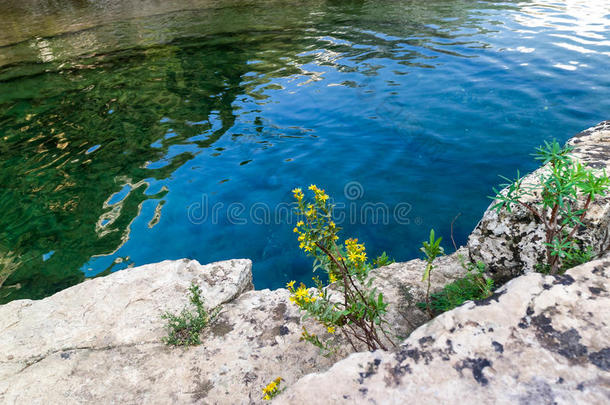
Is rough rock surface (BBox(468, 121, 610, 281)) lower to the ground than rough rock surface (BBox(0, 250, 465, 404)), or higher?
higher

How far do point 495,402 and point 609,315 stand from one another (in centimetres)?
Result: 83

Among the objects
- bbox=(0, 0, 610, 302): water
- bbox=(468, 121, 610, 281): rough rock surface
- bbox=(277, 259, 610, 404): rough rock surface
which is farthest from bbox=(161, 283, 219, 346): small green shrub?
bbox=(468, 121, 610, 281): rough rock surface

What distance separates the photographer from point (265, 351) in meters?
3.25

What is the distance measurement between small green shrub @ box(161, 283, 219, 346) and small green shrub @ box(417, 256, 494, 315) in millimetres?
2106

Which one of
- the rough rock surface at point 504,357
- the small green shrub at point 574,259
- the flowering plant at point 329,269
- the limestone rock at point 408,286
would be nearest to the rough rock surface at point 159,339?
the limestone rock at point 408,286

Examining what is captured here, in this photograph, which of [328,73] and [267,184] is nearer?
[267,184]

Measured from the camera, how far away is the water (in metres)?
6.27

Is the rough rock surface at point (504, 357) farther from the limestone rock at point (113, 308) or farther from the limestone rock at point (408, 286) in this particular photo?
the limestone rock at point (113, 308)

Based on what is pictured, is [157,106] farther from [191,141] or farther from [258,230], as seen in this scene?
[258,230]

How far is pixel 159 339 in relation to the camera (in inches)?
140

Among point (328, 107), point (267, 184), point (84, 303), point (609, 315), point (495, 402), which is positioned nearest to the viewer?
point (495, 402)

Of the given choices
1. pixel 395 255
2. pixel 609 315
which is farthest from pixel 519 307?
pixel 395 255

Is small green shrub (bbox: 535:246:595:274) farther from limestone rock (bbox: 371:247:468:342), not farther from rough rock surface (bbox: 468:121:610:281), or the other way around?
limestone rock (bbox: 371:247:468:342)

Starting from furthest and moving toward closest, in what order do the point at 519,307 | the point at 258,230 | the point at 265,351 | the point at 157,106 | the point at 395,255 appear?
1. the point at 157,106
2. the point at 258,230
3. the point at 395,255
4. the point at 265,351
5. the point at 519,307
